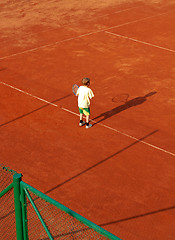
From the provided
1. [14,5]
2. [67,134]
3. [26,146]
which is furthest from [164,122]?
[14,5]

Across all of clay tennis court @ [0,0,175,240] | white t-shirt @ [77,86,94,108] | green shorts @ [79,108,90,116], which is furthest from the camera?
green shorts @ [79,108,90,116]

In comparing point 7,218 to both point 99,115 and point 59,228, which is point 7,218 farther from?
point 99,115

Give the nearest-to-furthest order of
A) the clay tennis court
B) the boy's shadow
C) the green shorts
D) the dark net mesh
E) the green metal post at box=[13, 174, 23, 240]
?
the green metal post at box=[13, 174, 23, 240]
the dark net mesh
the clay tennis court
the green shorts
the boy's shadow

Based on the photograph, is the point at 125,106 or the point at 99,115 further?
the point at 125,106

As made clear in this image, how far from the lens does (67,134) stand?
1158cm

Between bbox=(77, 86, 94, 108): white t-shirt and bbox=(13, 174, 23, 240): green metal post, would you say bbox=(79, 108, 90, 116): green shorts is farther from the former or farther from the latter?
bbox=(13, 174, 23, 240): green metal post

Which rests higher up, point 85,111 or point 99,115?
point 85,111

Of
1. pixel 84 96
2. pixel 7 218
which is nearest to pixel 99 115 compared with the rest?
pixel 84 96

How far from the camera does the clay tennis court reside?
29.6ft

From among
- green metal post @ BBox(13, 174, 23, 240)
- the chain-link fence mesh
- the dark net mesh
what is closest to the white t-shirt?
the chain-link fence mesh

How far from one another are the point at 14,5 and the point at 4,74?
34.8ft

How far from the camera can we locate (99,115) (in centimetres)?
1252

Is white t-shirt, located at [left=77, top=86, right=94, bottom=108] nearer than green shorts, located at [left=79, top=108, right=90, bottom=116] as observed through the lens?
Yes

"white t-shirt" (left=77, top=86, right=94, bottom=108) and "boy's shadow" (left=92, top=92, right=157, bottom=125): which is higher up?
"white t-shirt" (left=77, top=86, right=94, bottom=108)
